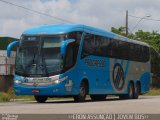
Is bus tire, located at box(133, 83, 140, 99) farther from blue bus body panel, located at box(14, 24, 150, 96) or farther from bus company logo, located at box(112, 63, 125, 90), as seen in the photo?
blue bus body panel, located at box(14, 24, 150, 96)

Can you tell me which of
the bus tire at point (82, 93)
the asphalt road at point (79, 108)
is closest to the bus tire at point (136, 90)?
the bus tire at point (82, 93)

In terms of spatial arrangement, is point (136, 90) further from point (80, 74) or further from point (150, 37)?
point (150, 37)

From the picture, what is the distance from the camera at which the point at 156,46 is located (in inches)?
2825

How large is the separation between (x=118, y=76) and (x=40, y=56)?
8.32m

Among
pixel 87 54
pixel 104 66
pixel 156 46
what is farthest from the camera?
pixel 156 46

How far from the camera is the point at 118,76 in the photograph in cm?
3297

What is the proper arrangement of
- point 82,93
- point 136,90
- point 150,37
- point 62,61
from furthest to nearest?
point 150,37, point 136,90, point 82,93, point 62,61

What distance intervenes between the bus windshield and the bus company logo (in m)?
7.16

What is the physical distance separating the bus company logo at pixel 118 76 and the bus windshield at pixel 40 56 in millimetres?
7158

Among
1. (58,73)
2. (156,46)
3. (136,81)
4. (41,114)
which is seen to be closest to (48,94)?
(58,73)

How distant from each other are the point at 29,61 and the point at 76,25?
9.82 ft

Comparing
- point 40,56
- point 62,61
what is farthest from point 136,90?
point 40,56

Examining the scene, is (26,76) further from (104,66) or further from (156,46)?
(156,46)

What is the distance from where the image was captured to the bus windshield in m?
25.6
